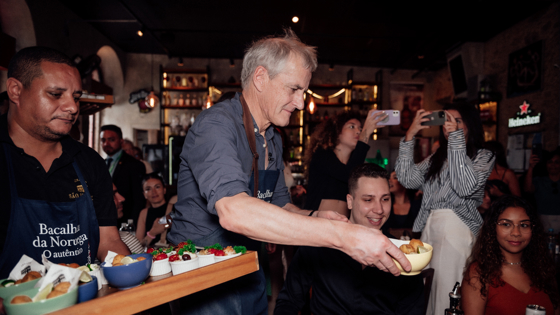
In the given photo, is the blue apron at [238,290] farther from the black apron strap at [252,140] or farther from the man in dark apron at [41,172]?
the man in dark apron at [41,172]

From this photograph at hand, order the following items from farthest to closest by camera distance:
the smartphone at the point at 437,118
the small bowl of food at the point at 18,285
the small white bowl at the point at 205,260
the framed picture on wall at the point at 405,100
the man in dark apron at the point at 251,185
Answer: the framed picture on wall at the point at 405,100 < the smartphone at the point at 437,118 < the small white bowl at the point at 205,260 < the man in dark apron at the point at 251,185 < the small bowl of food at the point at 18,285

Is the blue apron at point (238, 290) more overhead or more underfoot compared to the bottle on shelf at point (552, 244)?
more overhead

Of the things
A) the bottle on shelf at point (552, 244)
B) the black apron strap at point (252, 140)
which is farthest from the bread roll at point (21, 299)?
the bottle on shelf at point (552, 244)

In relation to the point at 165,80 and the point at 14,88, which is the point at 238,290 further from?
the point at 165,80

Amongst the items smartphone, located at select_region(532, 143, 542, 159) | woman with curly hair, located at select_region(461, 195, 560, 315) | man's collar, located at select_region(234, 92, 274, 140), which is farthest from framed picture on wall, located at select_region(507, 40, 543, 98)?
man's collar, located at select_region(234, 92, 274, 140)

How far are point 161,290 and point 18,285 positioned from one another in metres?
0.32

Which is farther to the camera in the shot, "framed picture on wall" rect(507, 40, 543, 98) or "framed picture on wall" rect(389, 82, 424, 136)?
"framed picture on wall" rect(389, 82, 424, 136)

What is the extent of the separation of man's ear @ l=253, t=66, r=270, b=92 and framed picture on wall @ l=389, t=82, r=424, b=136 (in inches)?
331

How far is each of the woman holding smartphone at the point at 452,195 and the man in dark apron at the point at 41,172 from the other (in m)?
1.98

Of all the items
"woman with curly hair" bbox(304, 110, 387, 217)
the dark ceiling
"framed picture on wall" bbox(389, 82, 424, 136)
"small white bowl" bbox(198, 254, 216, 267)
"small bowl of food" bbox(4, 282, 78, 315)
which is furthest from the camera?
"framed picture on wall" bbox(389, 82, 424, 136)

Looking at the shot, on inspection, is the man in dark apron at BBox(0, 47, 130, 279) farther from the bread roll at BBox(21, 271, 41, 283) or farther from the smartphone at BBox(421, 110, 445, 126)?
the smartphone at BBox(421, 110, 445, 126)

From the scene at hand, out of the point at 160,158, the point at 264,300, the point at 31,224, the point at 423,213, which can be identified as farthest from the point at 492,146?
the point at 160,158

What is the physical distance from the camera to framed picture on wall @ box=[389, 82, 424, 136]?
9.13m

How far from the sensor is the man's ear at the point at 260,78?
4.26ft
